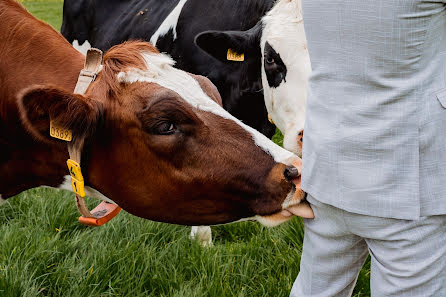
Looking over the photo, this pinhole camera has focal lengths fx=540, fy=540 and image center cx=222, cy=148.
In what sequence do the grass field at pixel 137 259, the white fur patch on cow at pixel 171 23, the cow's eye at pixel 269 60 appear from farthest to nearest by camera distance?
the white fur patch on cow at pixel 171 23, the cow's eye at pixel 269 60, the grass field at pixel 137 259

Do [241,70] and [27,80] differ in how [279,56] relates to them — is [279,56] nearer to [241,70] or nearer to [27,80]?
[241,70]

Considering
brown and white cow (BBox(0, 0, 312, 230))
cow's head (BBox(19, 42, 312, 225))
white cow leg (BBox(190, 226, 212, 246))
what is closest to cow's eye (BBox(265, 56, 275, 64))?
white cow leg (BBox(190, 226, 212, 246))

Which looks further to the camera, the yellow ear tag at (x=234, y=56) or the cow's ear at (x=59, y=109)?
the yellow ear tag at (x=234, y=56)

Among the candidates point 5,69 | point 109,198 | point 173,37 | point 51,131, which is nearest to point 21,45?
point 5,69

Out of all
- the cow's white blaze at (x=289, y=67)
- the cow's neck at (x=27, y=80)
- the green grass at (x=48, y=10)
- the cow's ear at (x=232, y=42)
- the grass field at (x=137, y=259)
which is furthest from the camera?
the green grass at (x=48, y=10)

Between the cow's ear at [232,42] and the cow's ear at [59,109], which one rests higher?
the cow's ear at [59,109]

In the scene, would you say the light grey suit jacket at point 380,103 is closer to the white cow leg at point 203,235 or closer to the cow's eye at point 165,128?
the cow's eye at point 165,128

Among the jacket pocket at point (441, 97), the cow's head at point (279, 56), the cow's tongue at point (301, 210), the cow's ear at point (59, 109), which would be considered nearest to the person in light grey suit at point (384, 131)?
the jacket pocket at point (441, 97)

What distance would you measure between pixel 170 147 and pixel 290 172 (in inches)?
18.4

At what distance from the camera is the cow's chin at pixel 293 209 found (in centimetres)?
206

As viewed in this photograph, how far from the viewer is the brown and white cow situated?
2.04 meters

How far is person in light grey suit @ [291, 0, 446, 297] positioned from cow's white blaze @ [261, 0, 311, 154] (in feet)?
4.88

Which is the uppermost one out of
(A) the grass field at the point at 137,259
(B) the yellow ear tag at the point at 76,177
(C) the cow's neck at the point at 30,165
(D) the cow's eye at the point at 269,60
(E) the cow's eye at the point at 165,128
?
(E) the cow's eye at the point at 165,128

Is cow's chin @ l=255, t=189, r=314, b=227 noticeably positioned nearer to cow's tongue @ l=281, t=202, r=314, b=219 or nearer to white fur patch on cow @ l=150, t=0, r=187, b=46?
cow's tongue @ l=281, t=202, r=314, b=219
